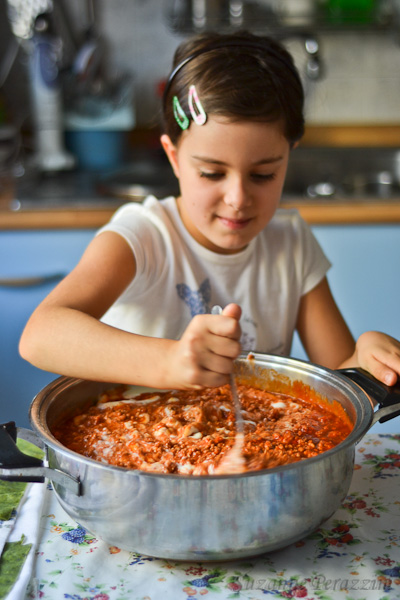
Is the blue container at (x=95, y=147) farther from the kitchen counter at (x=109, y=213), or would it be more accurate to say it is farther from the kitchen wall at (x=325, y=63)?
the kitchen counter at (x=109, y=213)

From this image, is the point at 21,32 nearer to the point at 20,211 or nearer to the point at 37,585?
the point at 20,211

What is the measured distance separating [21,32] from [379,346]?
6.66 ft

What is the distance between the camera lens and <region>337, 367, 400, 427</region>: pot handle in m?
0.81

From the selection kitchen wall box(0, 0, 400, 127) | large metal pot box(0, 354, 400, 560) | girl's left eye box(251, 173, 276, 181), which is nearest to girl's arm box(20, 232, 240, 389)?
large metal pot box(0, 354, 400, 560)

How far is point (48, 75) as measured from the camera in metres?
2.30

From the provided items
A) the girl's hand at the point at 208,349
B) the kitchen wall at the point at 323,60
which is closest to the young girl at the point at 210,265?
the girl's hand at the point at 208,349

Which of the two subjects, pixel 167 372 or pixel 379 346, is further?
pixel 379 346

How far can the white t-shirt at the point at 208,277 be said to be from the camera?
123 cm

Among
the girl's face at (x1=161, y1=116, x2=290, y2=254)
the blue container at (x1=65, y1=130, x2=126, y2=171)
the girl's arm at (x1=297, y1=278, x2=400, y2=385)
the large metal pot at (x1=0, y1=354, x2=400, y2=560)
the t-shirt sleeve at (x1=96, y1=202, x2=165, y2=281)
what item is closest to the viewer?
the large metal pot at (x1=0, y1=354, x2=400, y2=560)

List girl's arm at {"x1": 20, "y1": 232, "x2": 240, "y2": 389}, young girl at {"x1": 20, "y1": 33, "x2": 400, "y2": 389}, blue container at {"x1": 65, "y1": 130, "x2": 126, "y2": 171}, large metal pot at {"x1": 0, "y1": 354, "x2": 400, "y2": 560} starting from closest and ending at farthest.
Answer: large metal pot at {"x1": 0, "y1": 354, "x2": 400, "y2": 560} → girl's arm at {"x1": 20, "y1": 232, "x2": 240, "y2": 389} → young girl at {"x1": 20, "y1": 33, "x2": 400, "y2": 389} → blue container at {"x1": 65, "y1": 130, "x2": 126, "y2": 171}

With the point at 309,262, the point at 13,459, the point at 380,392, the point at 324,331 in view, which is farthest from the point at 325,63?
the point at 13,459

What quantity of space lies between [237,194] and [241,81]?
18 cm

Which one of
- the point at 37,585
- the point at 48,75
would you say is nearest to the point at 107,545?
the point at 37,585

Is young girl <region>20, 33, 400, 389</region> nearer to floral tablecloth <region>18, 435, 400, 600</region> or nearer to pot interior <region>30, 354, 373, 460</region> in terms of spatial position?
pot interior <region>30, 354, 373, 460</region>
